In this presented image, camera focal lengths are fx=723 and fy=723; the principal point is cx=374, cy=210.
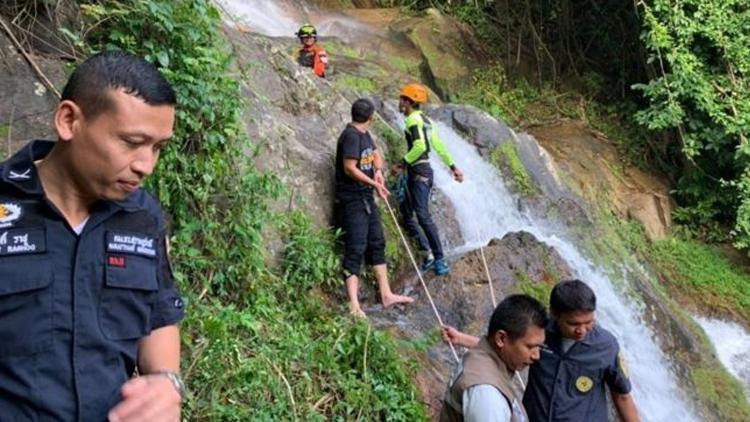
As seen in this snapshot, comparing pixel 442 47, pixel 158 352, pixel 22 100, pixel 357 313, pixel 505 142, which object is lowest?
pixel 357 313

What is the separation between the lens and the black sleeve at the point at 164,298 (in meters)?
1.78

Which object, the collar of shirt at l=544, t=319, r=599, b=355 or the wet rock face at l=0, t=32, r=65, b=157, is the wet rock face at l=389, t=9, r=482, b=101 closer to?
the wet rock face at l=0, t=32, r=65, b=157

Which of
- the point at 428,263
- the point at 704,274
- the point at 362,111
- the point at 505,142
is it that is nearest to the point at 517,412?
the point at 362,111

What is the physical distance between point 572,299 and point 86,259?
2.58m

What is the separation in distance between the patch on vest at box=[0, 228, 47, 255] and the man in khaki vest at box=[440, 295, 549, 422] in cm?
185

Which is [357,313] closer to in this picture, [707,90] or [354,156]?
[354,156]

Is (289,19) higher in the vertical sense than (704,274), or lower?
higher

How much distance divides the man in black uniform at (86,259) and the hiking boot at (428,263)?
5498 millimetres

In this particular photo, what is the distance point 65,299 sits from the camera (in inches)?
62.1

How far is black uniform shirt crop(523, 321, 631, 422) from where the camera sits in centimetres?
363

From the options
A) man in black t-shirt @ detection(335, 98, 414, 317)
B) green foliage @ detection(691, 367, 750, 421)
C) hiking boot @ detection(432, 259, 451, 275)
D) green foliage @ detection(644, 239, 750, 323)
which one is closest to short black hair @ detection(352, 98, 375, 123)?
man in black t-shirt @ detection(335, 98, 414, 317)

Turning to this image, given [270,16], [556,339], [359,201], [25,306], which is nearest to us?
[25,306]

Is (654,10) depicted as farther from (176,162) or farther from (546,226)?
(176,162)

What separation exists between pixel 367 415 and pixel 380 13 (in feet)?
44.9
